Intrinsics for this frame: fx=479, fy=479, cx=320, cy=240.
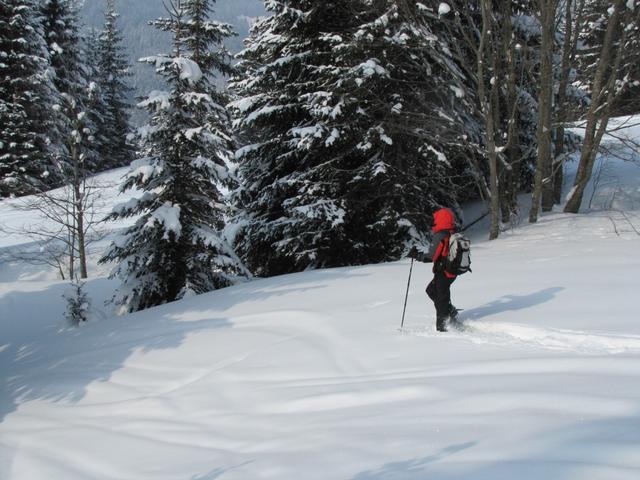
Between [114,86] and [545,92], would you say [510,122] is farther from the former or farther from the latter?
[114,86]

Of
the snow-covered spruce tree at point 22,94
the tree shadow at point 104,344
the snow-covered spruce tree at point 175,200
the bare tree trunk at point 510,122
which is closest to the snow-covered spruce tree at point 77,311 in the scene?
the tree shadow at point 104,344

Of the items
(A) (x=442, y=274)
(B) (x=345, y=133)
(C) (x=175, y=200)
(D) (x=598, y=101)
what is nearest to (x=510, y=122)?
(D) (x=598, y=101)

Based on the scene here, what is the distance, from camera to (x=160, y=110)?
1125cm

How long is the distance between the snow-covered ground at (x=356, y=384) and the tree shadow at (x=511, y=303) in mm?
39

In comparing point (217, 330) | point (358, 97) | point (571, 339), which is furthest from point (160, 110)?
point (571, 339)

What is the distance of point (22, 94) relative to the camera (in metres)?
26.4

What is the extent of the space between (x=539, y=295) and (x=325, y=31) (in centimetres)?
992

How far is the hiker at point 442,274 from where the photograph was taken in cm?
591

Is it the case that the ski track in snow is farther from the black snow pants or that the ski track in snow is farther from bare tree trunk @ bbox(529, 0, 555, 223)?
bare tree trunk @ bbox(529, 0, 555, 223)

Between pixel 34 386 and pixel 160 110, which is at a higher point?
pixel 160 110

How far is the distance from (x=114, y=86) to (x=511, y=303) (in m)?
41.5

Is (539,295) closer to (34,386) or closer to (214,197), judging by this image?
(34,386)

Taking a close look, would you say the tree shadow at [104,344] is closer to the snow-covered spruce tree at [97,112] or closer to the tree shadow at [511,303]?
the tree shadow at [511,303]

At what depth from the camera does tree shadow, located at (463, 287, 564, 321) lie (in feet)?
20.8
